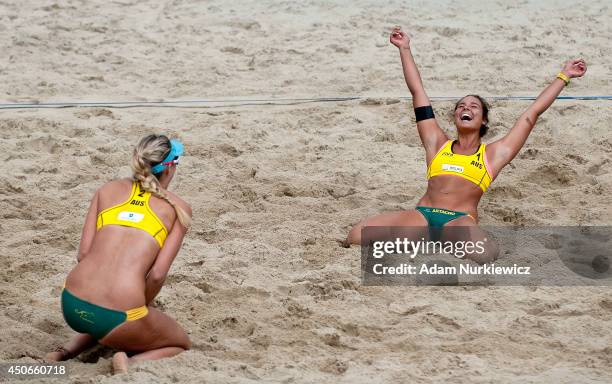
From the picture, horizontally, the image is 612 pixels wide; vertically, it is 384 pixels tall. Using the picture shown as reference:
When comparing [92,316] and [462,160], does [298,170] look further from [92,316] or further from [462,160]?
[92,316]

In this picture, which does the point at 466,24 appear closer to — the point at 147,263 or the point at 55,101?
the point at 55,101

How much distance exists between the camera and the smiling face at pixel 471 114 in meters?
5.75

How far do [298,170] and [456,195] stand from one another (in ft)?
4.26

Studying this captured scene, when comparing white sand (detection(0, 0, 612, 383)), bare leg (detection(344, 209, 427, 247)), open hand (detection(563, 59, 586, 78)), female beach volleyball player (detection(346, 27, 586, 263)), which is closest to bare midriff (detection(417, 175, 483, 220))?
female beach volleyball player (detection(346, 27, 586, 263))

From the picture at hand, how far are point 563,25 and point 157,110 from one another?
11.9 feet

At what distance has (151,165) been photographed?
435 cm

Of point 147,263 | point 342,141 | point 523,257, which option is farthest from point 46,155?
point 523,257

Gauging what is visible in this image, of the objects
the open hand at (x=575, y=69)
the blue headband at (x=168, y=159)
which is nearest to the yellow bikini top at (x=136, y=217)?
the blue headband at (x=168, y=159)

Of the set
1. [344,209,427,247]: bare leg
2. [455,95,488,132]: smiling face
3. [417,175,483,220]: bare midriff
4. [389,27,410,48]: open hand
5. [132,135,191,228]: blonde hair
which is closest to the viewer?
Answer: [132,135,191,228]: blonde hair

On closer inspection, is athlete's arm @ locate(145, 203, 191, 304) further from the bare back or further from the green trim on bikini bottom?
the green trim on bikini bottom

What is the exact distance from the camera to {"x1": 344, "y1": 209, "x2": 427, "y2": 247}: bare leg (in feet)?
18.0

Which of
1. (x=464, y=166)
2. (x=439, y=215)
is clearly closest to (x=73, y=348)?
(x=439, y=215)

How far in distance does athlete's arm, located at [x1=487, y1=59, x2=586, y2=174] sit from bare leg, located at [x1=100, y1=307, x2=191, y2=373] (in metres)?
2.31

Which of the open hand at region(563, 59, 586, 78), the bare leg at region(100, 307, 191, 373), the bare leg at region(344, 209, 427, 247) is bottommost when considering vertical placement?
the bare leg at region(100, 307, 191, 373)
